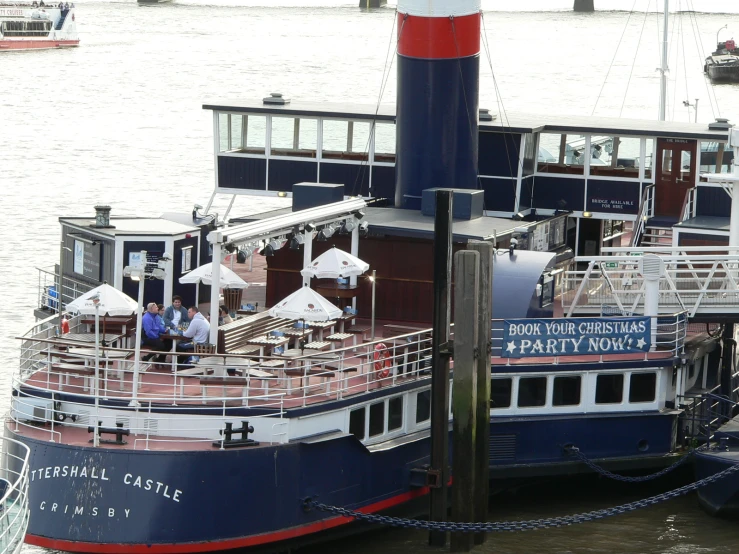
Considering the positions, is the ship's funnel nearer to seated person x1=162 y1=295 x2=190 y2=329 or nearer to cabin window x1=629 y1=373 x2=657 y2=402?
cabin window x1=629 y1=373 x2=657 y2=402

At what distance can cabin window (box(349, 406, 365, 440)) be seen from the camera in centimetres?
2436

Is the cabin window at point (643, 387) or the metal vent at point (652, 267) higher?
the metal vent at point (652, 267)

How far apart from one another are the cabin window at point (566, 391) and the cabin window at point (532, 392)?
194 mm

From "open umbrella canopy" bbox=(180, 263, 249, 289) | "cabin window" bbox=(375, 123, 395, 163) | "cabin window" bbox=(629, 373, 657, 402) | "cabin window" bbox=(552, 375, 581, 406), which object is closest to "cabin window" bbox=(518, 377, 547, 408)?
"cabin window" bbox=(552, 375, 581, 406)

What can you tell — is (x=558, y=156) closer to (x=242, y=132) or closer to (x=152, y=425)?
(x=242, y=132)

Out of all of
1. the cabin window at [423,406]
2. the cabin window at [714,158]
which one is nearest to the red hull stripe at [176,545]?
the cabin window at [423,406]

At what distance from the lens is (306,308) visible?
25.3 m

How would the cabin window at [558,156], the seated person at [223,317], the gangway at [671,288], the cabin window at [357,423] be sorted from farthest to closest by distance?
the cabin window at [558,156] < the seated person at [223,317] < the gangway at [671,288] < the cabin window at [357,423]

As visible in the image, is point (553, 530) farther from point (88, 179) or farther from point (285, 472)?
point (88, 179)

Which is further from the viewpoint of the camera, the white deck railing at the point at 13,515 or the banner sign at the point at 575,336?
the banner sign at the point at 575,336

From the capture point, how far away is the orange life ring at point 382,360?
80.7ft

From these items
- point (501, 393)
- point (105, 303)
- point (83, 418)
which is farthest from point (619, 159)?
point (83, 418)

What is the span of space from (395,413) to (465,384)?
1.81 meters

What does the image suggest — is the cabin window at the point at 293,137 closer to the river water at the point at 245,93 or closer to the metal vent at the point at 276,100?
the metal vent at the point at 276,100
